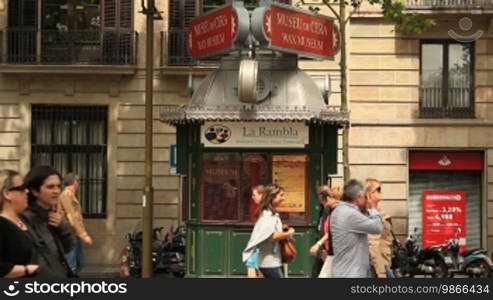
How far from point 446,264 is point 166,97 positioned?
27.6ft

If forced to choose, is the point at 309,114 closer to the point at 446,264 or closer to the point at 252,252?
the point at 252,252

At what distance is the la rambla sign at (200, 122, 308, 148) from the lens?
48.7 feet

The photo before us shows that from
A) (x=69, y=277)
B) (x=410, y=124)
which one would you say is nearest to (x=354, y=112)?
(x=410, y=124)

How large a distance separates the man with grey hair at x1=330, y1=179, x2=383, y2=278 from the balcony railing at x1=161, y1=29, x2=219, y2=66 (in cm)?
1562

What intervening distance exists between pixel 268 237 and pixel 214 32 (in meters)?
5.59

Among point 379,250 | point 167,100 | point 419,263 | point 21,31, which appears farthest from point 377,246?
point 21,31

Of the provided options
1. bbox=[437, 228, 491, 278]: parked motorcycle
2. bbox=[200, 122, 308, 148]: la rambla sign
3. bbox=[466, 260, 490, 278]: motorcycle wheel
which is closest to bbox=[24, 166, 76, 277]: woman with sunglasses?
bbox=[200, 122, 308, 148]: la rambla sign

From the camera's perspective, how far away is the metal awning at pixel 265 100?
1459cm

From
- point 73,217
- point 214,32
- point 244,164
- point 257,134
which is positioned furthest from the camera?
point 214,32

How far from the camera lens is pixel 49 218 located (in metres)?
7.50

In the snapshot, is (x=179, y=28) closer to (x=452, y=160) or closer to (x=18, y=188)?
(x=452, y=160)

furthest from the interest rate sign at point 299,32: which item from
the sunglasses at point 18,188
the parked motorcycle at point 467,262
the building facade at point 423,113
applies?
the building facade at point 423,113

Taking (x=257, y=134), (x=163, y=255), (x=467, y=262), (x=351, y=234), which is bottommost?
(x=467, y=262)

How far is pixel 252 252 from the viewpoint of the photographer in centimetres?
1080
